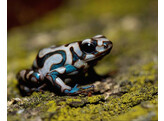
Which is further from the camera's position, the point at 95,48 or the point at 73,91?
the point at 95,48

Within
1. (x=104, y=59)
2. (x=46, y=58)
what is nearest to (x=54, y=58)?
(x=46, y=58)

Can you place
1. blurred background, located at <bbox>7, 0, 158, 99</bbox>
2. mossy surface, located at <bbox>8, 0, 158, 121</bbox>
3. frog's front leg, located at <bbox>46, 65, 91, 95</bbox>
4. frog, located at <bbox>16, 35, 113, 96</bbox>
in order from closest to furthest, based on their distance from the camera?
mossy surface, located at <bbox>8, 0, 158, 121</bbox> → frog's front leg, located at <bbox>46, 65, 91, 95</bbox> → frog, located at <bbox>16, 35, 113, 96</bbox> → blurred background, located at <bbox>7, 0, 158, 99</bbox>

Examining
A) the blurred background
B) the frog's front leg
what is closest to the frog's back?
the frog's front leg

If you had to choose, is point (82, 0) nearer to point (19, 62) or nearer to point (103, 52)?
point (19, 62)

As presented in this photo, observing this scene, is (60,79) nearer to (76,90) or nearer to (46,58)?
(76,90)

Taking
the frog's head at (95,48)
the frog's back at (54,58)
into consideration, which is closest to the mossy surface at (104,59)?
the frog's back at (54,58)

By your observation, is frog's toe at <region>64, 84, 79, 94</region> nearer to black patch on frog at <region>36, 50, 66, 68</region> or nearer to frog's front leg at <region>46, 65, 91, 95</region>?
frog's front leg at <region>46, 65, 91, 95</region>

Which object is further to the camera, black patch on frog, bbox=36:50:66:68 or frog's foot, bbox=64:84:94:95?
black patch on frog, bbox=36:50:66:68
